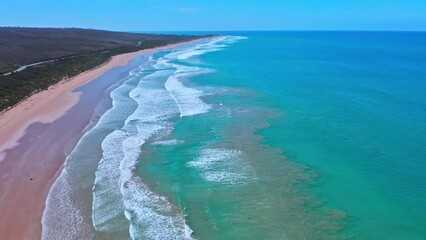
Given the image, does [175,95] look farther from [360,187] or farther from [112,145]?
[360,187]

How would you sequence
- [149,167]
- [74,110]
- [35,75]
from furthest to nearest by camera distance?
[35,75] → [74,110] → [149,167]

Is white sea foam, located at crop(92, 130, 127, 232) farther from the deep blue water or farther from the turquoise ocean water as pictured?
the deep blue water

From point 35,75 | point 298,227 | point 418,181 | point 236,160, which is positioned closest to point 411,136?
point 418,181

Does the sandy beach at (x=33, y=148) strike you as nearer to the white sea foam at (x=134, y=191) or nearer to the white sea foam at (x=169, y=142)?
the white sea foam at (x=134, y=191)

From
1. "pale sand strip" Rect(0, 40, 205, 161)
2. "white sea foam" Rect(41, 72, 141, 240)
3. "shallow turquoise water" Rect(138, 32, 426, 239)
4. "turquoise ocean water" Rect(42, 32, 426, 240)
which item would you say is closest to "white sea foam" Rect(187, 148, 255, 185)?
"turquoise ocean water" Rect(42, 32, 426, 240)

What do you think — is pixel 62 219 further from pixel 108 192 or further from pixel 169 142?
pixel 169 142

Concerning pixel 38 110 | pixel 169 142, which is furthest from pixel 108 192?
pixel 38 110

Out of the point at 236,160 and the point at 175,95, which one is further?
the point at 175,95

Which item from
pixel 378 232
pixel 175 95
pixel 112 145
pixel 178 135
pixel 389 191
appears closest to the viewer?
pixel 378 232
